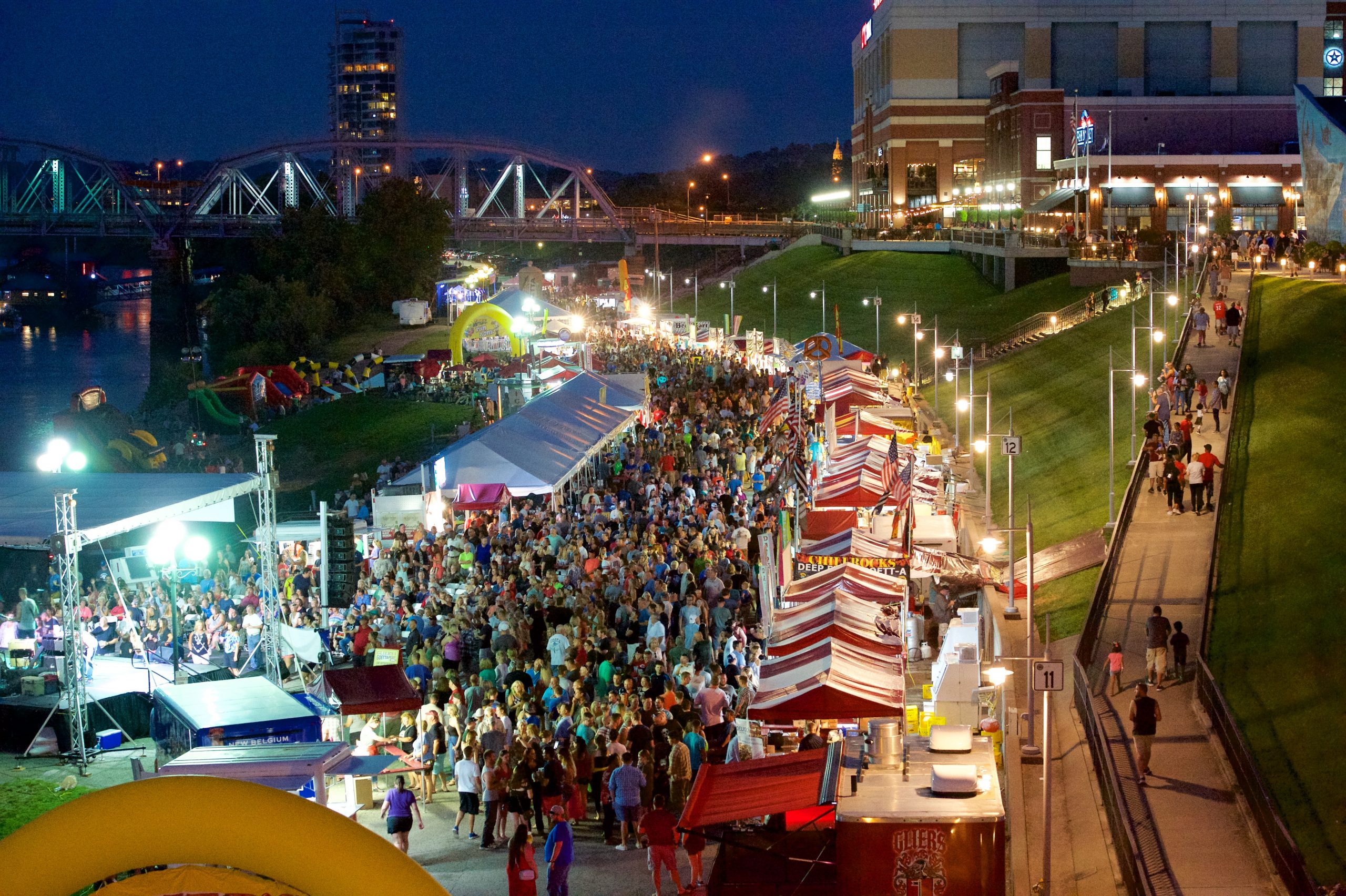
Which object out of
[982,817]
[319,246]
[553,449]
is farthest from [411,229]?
[982,817]

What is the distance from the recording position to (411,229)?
3388 inches

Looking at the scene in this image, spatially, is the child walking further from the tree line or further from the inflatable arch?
the tree line

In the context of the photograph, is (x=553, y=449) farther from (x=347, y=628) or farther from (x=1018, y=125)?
(x=1018, y=125)

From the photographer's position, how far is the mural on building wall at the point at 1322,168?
120 ft

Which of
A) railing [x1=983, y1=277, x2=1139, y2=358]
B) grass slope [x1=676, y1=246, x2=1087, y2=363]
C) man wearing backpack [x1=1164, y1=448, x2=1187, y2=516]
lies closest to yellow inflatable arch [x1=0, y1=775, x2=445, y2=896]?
man wearing backpack [x1=1164, y1=448, x2=1187, y2=516]

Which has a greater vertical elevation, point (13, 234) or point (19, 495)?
point (13, 234)

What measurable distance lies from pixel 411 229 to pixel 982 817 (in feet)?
266

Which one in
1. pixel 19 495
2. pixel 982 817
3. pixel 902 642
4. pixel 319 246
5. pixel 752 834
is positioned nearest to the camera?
pixel 982 817

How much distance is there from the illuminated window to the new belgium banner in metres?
49.4

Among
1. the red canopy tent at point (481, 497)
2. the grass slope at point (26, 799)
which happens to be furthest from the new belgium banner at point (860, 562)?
the grass slope at point (26, 799)

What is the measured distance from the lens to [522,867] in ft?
33.1

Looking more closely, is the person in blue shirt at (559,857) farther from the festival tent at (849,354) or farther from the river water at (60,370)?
the river water at (60,370)

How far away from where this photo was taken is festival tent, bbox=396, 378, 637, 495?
2325 centimetres

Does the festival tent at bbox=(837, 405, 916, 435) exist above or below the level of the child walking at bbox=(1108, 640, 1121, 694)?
above
